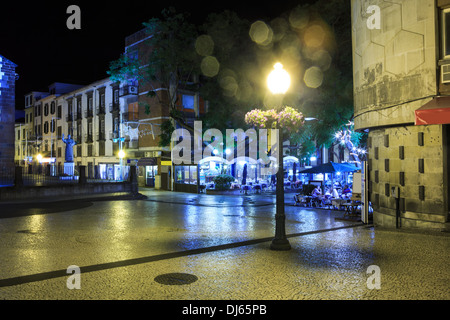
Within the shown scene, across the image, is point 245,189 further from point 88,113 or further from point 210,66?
point 88,113

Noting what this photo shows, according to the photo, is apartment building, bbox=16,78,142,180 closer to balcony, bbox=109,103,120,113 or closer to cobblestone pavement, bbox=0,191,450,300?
balcony, bbox=109,103,120,113

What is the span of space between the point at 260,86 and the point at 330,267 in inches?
694

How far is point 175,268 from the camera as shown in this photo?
736cm

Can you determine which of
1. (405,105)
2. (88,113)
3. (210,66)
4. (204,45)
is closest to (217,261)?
(405,105)

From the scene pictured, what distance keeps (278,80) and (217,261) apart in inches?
172

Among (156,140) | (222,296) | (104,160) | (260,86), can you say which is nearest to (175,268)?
(222,296)

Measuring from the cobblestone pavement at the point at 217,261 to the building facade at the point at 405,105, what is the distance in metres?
1.03

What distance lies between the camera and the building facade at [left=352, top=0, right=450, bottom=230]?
36.8ft

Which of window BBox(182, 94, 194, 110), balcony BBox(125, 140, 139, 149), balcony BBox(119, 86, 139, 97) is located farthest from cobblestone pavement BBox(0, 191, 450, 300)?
balcony BBox(119, 86, 139, 97)

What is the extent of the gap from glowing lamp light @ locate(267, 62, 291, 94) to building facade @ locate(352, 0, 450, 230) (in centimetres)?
400

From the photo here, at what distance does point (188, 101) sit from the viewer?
1508 inches

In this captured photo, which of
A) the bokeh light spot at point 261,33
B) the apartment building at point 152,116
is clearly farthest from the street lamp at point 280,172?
the apartment building at point 152,116

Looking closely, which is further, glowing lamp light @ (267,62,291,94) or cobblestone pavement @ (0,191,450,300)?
glowing lamp light @ (267,62,291,94)

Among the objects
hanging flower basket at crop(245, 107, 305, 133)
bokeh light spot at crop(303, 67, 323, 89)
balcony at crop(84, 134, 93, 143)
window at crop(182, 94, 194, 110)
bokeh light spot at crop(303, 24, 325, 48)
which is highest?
bokeh light spot at crop(303, 24, 325, 48)
